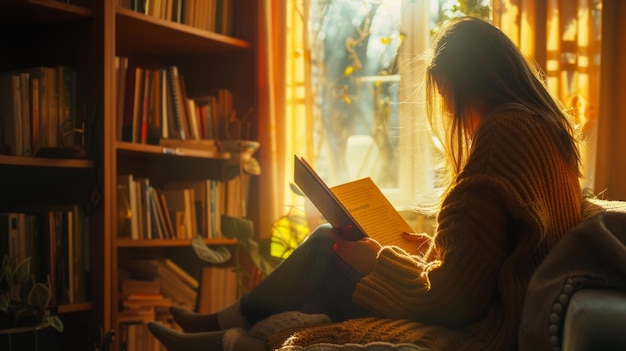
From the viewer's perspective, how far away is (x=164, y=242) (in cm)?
258

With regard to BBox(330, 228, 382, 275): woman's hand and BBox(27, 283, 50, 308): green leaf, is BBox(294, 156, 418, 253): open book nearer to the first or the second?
BBox(330, 228, 382, 275): woman's hand

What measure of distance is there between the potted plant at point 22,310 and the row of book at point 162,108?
61 centimetres

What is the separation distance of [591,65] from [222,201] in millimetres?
1373

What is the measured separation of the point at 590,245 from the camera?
1.19 meters

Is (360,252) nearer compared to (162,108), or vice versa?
(360,252)

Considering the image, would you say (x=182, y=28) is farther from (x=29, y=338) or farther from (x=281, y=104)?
(x=29, y=338)

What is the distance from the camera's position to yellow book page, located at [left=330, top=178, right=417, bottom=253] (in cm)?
177

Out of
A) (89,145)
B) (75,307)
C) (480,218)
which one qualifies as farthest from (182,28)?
(480,218)

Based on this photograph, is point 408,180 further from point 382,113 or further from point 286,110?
point 286,110

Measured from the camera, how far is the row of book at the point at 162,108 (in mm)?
2518

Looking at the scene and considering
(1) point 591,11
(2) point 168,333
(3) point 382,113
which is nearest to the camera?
(2) point 168,333

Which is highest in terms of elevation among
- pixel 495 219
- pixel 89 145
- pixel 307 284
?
pixel 89 145

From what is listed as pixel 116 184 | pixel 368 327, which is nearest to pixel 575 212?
pixel 368 327

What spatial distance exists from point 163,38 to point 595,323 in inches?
80.8
